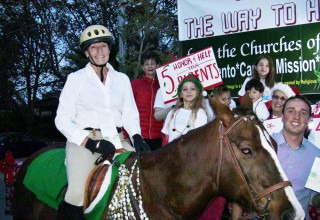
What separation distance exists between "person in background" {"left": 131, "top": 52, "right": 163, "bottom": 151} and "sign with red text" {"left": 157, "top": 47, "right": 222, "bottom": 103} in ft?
0.54

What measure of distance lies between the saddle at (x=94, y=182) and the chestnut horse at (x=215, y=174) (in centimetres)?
19

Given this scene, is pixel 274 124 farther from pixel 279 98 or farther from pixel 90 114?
pixel 90 114

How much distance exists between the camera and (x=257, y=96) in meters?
6.34

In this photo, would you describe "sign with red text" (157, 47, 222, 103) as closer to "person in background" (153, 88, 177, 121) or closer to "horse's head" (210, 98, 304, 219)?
"person in background" (153, 88, 177, 121)

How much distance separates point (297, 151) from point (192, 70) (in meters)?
3.12

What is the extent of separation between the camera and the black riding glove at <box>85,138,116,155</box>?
388 cm

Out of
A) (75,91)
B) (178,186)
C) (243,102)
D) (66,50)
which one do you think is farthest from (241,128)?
(66,50)

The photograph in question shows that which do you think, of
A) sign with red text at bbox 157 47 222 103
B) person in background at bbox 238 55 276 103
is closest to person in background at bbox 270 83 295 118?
person in background at bbox 238 55 276 103

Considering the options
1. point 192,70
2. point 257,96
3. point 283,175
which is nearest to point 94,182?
point 283,175

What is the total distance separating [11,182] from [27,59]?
27106mm

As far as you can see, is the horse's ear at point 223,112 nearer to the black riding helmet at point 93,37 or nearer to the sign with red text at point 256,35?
the black riding helmet at point 93,37

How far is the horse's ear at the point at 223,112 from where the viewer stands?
3293 mm

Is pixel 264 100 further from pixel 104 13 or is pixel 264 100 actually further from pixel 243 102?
pixel 104 13

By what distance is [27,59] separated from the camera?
31.9 metres
